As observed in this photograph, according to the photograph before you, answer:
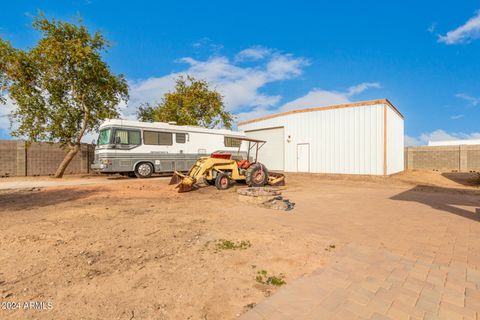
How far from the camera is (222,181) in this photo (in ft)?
30.4

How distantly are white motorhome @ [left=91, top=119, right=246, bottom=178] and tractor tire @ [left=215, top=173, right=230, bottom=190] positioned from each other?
5.64ft

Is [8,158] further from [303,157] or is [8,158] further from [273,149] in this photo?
[303,157]

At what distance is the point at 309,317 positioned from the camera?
6.29ft

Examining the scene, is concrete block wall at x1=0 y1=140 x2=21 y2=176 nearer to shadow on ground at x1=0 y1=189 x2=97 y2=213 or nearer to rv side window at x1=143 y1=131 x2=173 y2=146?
shadow on ground at x1=0 y1=189 x2=97 y2=213

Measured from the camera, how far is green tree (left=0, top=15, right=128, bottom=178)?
1292cm

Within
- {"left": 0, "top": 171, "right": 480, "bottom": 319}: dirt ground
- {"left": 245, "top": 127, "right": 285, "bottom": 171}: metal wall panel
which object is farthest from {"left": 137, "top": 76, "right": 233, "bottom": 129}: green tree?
{"left": 0, "top": 171, "right": 480, "bottom": 319}: dirt ground

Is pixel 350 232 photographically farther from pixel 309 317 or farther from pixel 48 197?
pixel 48 197

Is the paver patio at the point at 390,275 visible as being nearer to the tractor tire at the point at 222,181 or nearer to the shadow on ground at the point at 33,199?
the tractor tire at the point at 222,181

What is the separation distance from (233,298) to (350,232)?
9.36 feet

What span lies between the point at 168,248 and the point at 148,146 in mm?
10262

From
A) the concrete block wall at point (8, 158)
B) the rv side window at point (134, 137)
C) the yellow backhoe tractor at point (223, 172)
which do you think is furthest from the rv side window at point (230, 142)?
the concrete block wall at point (8, 158)

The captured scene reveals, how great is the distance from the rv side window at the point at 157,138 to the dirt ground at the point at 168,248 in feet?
20.8

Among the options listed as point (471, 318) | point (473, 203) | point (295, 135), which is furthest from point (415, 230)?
point (295, 135)

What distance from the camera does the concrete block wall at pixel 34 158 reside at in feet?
46.4
